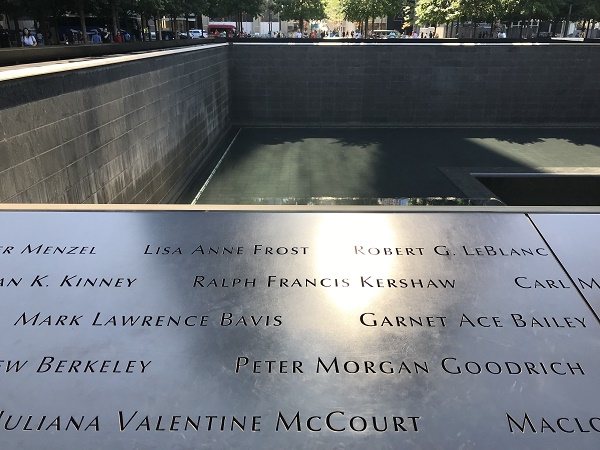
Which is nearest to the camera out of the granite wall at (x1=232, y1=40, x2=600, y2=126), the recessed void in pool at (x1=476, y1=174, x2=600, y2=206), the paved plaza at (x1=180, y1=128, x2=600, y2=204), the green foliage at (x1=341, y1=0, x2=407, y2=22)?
the paved plaza at (x1=180, y1=128, x2=600, y2=204)

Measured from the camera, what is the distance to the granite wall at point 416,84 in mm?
15211

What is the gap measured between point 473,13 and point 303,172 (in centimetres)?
1422

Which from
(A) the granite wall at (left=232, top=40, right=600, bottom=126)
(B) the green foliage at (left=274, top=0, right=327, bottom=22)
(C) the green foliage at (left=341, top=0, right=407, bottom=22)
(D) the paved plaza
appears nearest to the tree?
(B) the green foliage at (left=274, top=0, right=327, bottom=22)

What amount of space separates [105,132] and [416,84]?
11453mm

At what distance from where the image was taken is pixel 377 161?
11.6m

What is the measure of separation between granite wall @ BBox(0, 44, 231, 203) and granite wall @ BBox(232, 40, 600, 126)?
4.52 meters

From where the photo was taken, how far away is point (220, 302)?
7.00 feet

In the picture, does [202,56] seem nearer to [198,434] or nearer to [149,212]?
[149,212]

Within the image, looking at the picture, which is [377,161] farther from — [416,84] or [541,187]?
[416,84]

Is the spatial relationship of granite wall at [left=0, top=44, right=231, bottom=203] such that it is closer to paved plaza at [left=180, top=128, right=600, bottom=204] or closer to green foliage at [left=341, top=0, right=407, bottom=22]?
paved plaza at [left=180, top=128, right=600, bottom=204]

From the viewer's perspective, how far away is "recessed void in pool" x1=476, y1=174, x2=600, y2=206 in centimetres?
1020

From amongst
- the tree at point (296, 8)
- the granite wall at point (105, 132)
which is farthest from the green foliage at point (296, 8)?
the granite wall at point (105, 132)

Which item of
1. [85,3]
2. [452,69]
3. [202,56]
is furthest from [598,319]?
[85,3]

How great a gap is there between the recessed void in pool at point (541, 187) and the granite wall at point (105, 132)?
596 cm
